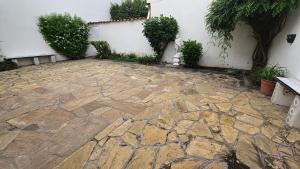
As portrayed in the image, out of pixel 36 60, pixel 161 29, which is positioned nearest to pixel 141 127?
pixel 161 29

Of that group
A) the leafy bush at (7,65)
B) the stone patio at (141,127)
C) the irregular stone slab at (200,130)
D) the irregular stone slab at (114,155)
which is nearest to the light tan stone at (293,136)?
the stone patio at (141,127)

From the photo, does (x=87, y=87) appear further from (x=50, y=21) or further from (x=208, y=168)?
(x=50, y=21)

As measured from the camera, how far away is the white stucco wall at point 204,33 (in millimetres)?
4576

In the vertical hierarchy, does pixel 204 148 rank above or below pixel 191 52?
below

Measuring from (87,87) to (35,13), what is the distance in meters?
4.77

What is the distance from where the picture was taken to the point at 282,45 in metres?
3.46

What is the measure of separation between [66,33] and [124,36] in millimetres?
2384

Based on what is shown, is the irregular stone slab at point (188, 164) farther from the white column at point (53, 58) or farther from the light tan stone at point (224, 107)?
the white column at point (53, 58)

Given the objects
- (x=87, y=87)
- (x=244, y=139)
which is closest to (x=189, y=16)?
(x=87, y=87)

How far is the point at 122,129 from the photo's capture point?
6.69ft

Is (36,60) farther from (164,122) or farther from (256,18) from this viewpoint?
(256,18)

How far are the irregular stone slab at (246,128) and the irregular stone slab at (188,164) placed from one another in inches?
33.8

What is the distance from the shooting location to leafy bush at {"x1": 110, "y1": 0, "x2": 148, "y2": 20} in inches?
385

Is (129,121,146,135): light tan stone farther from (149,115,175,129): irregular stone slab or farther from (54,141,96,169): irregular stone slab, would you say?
(54,141,96,169): irregular stone slab
